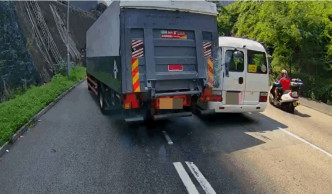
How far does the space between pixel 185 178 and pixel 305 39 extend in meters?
11.0

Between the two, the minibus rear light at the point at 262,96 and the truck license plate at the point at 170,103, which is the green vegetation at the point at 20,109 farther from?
the minibus rear light at the point at 262,96

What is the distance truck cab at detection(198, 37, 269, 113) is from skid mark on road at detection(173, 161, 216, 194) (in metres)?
2.70

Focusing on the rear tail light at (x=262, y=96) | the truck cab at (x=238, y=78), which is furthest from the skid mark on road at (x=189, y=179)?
the rear tail light at (x=262, y=96)

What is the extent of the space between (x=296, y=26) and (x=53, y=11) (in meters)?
30.0

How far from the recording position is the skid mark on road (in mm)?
4250

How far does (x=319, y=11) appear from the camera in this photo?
Answer: 43.1 ft

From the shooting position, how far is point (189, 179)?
4566mm

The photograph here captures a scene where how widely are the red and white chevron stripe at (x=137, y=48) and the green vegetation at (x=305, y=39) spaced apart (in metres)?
9.25

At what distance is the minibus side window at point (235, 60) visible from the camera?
25.4 ft

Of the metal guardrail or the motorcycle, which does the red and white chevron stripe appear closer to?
the motorcycle

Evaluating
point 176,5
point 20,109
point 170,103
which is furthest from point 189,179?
point 20,109

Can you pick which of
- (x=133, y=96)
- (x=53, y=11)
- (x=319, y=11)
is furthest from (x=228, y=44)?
(x=53, y=11)

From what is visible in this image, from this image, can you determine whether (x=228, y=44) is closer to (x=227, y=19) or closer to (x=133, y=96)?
(x=133, y=96)

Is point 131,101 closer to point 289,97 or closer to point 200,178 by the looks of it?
point 200,178
